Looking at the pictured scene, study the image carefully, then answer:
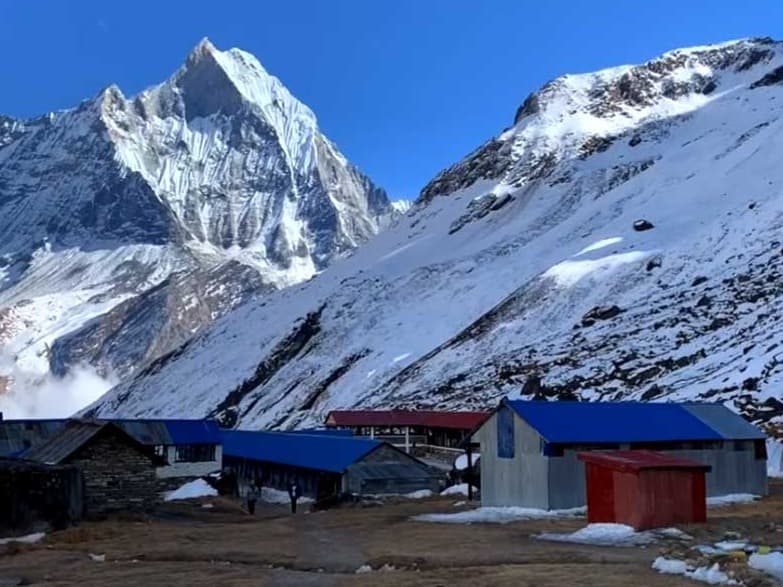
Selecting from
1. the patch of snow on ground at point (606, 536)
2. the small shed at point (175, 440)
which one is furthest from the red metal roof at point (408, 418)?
the patch of snow on ground at point (606, 536)

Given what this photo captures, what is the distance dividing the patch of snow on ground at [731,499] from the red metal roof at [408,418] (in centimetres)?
2543

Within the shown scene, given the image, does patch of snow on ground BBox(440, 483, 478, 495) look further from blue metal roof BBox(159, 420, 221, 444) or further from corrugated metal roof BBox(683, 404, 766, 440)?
blue metal roof BBox(159, 420, 221, 444)

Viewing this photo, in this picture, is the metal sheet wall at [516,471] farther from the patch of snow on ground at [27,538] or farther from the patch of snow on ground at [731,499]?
the patch of snow on ground at [27,538]

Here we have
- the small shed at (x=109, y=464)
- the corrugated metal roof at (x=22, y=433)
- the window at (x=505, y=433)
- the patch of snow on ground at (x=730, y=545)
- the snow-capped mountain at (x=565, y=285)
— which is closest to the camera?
the patch of snow on ground at (x=730, y=545)

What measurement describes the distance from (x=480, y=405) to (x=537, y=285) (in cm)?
2430

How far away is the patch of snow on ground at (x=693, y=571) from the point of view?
16139mm

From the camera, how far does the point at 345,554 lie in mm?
22844

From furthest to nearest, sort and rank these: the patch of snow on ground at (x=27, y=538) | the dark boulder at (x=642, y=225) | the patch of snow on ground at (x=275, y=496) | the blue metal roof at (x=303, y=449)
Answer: the dark boulder at (x=642, y=225), the patch of snow on ground at (x=275, y=496), the blue metal roof at (x=303, y=449), the patch of snow on ground at (x=27, y=538)

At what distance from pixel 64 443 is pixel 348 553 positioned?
19341 mm

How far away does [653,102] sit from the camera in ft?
525

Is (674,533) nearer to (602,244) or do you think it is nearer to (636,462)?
(636,462)

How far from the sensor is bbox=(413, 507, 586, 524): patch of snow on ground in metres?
30.5

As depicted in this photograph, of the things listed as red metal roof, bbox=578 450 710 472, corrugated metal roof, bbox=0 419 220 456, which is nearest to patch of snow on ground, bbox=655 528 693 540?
red metal roof, bbox=578 450 710 472

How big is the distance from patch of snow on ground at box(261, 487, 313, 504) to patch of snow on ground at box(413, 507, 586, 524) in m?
16.8
